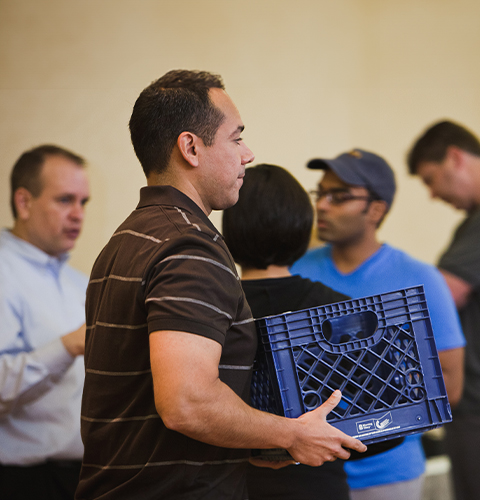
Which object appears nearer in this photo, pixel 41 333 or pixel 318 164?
pixel 41 333

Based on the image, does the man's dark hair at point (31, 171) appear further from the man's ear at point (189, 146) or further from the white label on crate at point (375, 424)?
the white label on crate at point (375, 424)

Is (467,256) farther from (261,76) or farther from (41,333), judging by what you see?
(41,333)

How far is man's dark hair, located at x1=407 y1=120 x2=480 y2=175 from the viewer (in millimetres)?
2463

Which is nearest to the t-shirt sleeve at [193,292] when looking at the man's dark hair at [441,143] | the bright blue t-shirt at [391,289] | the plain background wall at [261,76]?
the bright blue t-shirt at [391,289]

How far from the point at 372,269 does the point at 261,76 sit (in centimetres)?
141

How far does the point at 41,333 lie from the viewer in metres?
1.85

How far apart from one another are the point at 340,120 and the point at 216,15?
3.13 ft

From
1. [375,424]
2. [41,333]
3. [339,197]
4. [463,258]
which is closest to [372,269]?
[339,197]

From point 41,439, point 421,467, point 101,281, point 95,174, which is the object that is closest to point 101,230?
point 95,174

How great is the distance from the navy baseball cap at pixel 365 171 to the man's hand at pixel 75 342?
1.12 metres

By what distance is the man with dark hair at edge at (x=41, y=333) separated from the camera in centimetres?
167

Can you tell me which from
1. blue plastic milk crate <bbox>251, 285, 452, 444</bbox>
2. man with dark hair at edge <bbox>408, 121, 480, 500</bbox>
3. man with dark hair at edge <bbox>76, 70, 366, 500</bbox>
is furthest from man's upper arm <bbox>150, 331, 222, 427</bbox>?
man with dark hair at edge <bbox>408, 121, 480, 500</bbox>

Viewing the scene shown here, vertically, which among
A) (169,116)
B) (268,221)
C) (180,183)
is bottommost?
(268,221)

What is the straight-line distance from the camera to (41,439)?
1790 millimetres
